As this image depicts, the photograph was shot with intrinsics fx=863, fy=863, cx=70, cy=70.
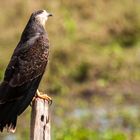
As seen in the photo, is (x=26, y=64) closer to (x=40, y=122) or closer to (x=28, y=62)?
(x=28, y=62)

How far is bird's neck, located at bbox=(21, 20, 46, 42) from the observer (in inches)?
337

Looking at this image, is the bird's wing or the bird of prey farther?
the bird's wing

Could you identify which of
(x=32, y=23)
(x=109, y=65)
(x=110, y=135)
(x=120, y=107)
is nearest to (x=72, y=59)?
(x=109, y=65)

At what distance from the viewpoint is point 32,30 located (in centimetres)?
864

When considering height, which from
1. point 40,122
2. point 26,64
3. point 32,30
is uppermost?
point 32,30

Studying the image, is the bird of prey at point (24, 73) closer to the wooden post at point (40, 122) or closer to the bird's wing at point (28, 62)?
the bird's wing at point (28, 62)

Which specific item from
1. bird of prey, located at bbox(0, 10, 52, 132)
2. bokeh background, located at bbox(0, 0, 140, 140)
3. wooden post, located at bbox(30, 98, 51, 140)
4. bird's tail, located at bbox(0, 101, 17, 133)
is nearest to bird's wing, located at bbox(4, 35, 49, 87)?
bird of prey, located at bbox(0, 10, 52, 132)

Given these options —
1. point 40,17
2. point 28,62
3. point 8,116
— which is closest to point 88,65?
point 40,17

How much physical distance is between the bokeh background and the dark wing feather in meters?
3.64

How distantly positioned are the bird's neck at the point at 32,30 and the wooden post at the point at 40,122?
1028 mm

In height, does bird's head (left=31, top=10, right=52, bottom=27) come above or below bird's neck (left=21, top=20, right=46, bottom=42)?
above

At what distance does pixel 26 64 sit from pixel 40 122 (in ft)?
2.87

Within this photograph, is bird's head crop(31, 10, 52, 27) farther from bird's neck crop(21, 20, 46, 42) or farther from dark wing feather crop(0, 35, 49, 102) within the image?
dark wing feather crop(0, 35, 49, 102)

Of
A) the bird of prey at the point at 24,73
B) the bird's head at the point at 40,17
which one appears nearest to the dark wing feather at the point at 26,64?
the bird of prey at the point at 24,73
